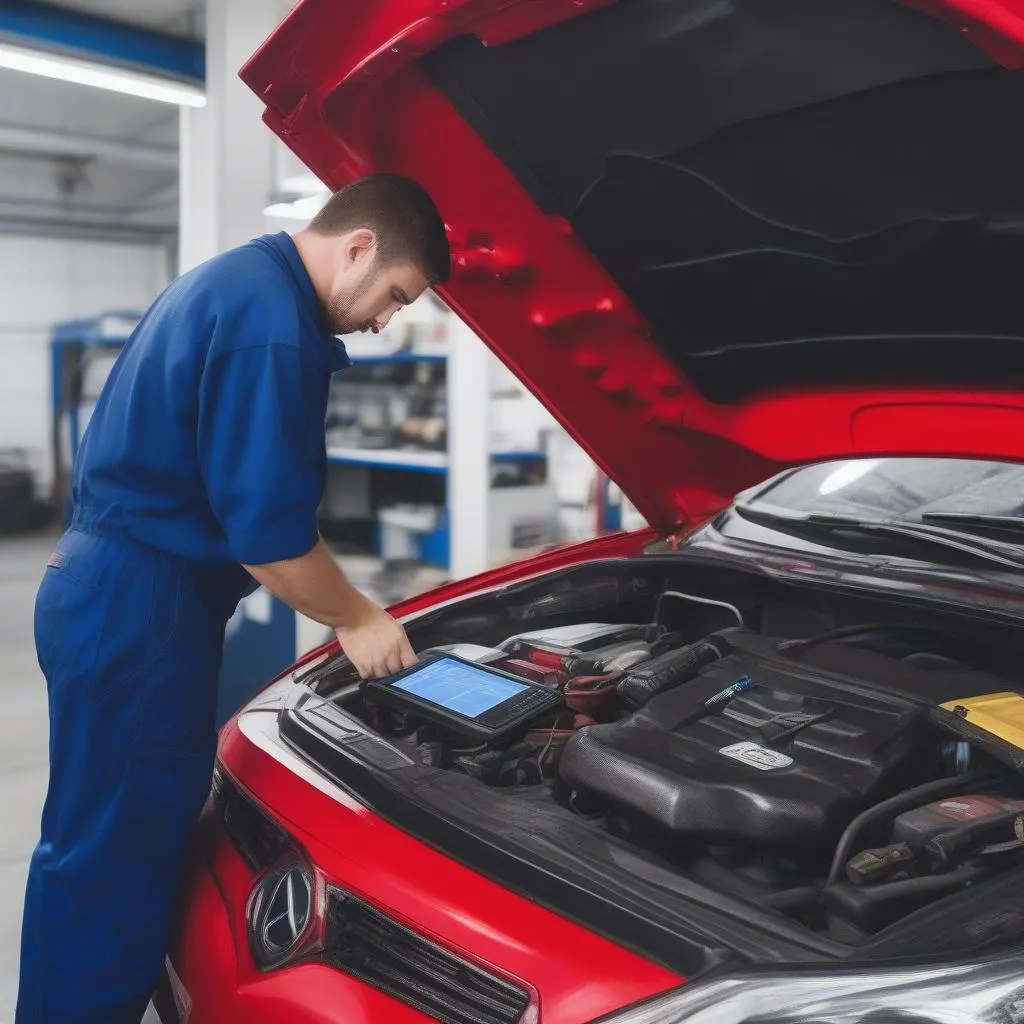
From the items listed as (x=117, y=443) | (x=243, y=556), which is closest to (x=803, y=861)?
(x=243, y=556)

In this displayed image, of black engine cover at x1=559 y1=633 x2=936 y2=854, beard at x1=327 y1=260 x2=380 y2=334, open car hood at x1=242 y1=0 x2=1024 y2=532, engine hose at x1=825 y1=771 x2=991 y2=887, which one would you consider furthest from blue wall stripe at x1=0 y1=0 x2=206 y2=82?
engine hose at x1=825 y1=771 x2=991 y2=887

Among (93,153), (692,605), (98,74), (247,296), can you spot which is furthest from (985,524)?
(93,153)

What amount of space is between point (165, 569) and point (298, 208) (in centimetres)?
251

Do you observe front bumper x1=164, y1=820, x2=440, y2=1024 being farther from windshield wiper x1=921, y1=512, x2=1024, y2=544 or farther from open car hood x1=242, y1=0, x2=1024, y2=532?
windshield wiper x1=921, y1=512, x2=1024, y2=544

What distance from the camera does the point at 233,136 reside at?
3463mm

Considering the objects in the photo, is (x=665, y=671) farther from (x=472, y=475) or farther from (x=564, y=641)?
(x=472, y=475)

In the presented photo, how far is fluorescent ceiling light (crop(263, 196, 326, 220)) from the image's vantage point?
336cm

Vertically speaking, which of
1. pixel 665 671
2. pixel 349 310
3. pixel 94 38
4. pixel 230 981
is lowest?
pixel 230 981

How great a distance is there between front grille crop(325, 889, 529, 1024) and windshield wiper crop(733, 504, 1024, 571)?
923 millimetres

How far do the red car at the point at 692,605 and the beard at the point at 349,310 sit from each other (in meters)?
0.21

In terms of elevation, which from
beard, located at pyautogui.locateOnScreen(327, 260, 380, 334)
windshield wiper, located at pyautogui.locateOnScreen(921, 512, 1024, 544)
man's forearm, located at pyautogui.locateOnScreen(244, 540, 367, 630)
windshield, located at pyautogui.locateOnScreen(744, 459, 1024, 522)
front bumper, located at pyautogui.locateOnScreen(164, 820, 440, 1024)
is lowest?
front bumper, located at pyautogui.locateOnScreen(164, 820, 440, 1024)

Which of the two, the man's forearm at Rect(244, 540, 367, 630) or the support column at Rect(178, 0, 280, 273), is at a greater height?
the support column at Rect(178, 0, 280, 273)

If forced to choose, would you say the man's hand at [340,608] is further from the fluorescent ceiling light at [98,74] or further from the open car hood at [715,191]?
the fluorescent ceiling light at [98,74]

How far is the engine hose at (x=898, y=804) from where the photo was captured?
3.28 feet
